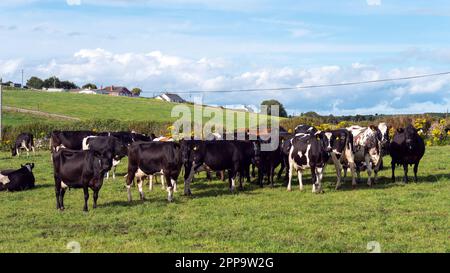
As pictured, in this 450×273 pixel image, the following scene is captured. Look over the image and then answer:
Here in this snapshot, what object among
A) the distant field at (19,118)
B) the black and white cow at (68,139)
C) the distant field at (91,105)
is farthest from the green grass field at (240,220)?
the distant field at (91,105)

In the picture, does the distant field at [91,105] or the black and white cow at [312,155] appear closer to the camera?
the black and white cow at [312,155]

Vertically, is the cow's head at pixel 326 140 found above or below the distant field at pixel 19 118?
below

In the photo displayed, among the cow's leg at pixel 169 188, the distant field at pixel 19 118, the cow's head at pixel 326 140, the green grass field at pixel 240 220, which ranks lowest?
the green grass field at pixel 240 220

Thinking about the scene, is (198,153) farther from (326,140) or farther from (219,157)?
(326,140)

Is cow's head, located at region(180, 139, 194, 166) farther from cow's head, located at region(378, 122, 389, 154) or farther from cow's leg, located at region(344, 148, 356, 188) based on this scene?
cow's head, located at region(378, 122, 389, 154)

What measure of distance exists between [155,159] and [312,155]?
484cm

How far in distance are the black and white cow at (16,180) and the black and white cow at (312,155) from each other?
29.2ft

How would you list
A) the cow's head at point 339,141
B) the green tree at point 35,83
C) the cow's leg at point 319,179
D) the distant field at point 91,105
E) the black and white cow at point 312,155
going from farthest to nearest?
the green tree at point 35,83 → the distant field at point 91,105 → the cow's head at point 339,141 → the black and white cow at point 312,155 → the cow's leg at point 319,179

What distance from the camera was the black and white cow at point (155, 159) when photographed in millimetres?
17781

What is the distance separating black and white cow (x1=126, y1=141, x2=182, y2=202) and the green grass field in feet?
2.55

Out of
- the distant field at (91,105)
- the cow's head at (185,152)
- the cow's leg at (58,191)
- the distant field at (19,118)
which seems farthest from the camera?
the distant field at (91,105)

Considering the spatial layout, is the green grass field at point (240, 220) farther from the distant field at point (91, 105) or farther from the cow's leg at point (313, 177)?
the distant field at point (91, 105)
